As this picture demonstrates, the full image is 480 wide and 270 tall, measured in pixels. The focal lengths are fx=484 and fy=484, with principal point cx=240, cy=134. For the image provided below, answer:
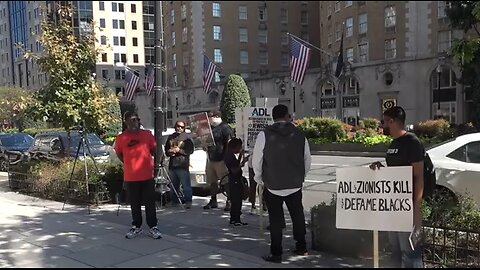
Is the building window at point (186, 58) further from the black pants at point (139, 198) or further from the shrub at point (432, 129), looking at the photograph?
the black pants at point (139, 198)

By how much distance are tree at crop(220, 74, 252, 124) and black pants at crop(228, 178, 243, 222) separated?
27.0m

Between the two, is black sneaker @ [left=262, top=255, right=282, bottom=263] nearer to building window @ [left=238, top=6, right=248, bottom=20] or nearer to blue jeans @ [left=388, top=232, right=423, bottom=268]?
blue jeans @ [left=388, top=232, right=423, bottom=268]

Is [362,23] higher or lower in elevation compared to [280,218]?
higher

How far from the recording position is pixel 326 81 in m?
48.2

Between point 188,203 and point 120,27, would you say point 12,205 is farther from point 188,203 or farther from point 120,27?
point 120,27

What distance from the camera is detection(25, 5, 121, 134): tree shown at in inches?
431

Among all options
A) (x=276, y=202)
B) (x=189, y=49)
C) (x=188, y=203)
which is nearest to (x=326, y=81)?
(x=189, y=49)

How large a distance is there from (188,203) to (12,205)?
150 inches

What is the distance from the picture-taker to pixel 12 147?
21.2 m

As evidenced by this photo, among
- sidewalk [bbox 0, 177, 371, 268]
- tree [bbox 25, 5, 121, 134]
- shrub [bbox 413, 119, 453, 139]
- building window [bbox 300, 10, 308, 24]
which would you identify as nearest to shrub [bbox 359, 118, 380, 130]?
shrub [bbox 413, 119, 453, 139]

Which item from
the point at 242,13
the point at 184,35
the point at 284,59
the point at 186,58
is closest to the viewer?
the point at 186,58

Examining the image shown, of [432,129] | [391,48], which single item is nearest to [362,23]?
[391,48]

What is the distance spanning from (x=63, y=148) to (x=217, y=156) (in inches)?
276

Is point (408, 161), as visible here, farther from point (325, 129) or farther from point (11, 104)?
point (325, 129)
